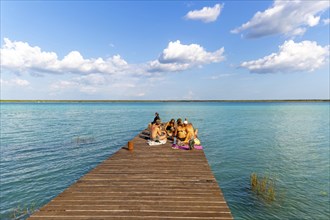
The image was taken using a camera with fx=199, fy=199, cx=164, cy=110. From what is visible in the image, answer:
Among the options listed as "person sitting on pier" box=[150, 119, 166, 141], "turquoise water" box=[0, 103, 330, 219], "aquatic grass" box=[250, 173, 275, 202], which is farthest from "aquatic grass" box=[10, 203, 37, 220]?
"aquatic grass" box=[250, 173, 275, 202]

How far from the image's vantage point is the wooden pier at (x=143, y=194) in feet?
19.7

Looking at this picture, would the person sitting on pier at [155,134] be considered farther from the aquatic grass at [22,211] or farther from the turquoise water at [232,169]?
the aquatic grass at [22,211]

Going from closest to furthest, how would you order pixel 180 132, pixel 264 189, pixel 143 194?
pixel 143 194 < pixel 264 189 < pixel 180 132

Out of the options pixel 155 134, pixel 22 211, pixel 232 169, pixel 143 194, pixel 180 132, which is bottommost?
pixel 22 211

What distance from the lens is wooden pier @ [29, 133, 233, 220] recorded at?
600 cm

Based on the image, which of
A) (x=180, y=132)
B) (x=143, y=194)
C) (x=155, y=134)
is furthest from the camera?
(x=155, y=134)

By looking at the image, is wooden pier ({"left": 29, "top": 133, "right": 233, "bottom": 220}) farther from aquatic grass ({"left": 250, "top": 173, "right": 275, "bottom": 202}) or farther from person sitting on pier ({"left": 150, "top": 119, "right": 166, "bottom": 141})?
person sitting on pier ({"left": 150, "top": 119, "right": 166, "bottom": 141})

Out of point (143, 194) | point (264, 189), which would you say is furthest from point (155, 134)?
point (143, 194)

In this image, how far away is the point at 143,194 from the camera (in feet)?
23.8

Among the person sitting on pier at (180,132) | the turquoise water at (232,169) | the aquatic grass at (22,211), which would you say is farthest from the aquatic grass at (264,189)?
the aquatic grass at (22,211)

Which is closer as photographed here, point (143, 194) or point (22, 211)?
point (143, 194)

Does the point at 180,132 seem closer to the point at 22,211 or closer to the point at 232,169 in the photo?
the point at 232,169

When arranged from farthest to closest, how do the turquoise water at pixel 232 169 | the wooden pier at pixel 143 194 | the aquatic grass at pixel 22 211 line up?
the turquoise water at pixel 232 169
the aquatic grass at pixel 22 211
the wooden pier at pixel 143 194

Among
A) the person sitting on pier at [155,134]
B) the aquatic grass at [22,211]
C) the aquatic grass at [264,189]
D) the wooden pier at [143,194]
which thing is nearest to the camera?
the wooden pier at [143,194]
